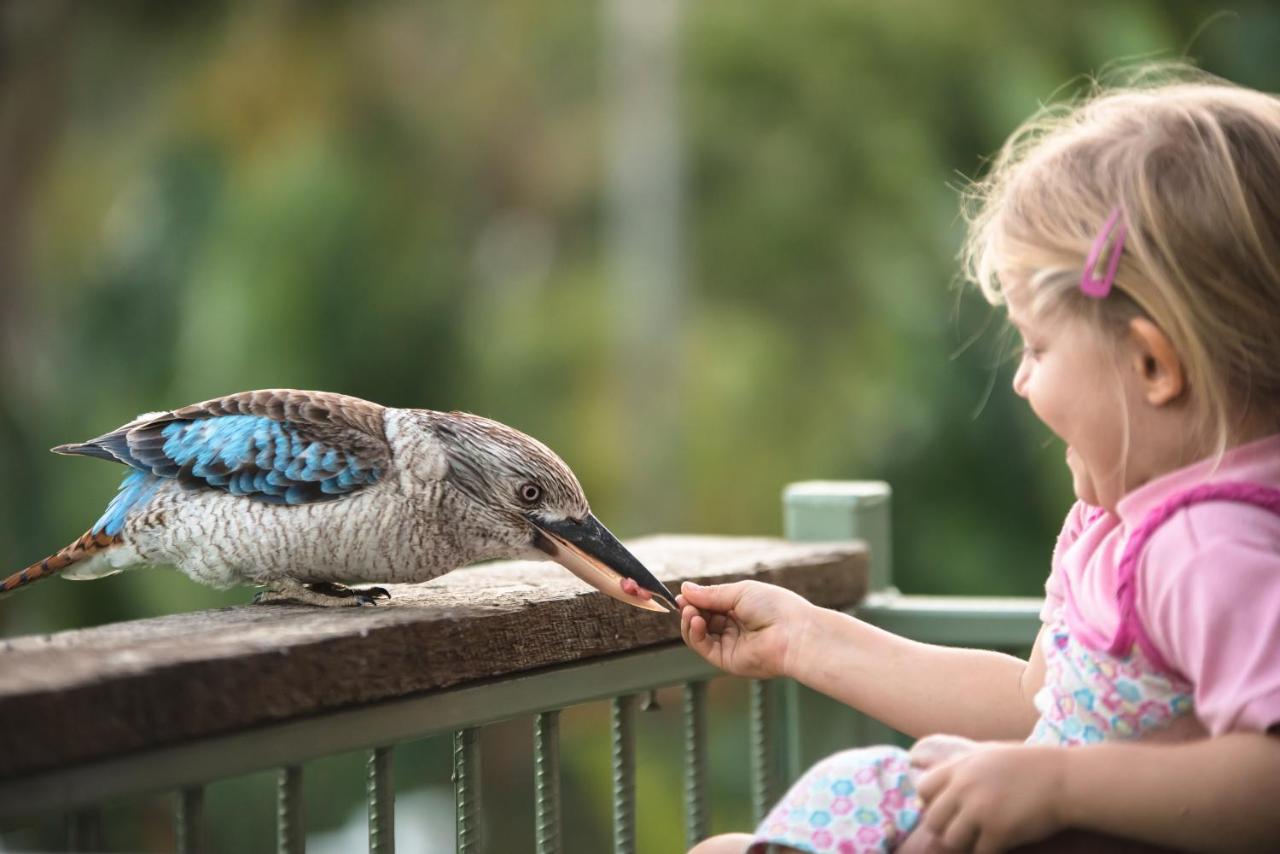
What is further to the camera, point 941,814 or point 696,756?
point 696,756

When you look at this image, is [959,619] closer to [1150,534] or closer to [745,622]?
[745,622]

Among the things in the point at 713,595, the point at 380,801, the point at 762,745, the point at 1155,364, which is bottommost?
the point at 762,745

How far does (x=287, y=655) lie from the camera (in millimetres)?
916

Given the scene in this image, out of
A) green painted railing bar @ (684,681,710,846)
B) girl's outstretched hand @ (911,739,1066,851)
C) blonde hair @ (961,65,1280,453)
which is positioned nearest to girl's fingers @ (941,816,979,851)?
girl's outstretched hand @ (911,739,1066,851)

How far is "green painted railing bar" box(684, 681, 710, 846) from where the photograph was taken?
52.5 inches

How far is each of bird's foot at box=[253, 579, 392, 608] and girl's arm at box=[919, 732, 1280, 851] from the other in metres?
0.51

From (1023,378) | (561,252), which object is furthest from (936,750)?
(561,252)

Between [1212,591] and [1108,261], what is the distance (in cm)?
22

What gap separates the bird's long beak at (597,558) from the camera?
45.3 inches

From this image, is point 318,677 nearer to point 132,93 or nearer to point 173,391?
point 173,391

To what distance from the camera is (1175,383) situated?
87 centimetres

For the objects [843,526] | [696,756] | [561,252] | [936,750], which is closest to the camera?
[936,750]

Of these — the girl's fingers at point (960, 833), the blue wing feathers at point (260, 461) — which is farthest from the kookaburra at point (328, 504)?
the girl's fingers at point (960, 833)

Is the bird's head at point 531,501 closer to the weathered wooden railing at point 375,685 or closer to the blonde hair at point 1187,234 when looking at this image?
the weathered wooden railing at point 375,685
